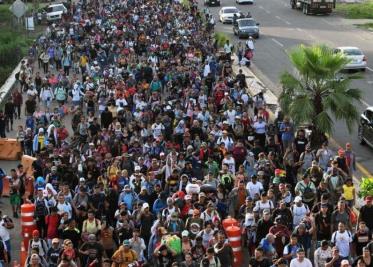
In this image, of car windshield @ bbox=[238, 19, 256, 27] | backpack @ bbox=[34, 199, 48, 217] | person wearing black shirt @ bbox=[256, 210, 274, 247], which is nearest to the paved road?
car windshield @ bbox=[238, 19, 256, 27]

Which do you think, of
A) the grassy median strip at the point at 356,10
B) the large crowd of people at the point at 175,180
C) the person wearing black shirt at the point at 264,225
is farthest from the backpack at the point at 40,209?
the grassy median strip at the point at 356,10

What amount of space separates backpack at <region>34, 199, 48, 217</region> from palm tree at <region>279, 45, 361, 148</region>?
817 centimetres

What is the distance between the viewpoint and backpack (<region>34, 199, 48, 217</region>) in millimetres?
17725

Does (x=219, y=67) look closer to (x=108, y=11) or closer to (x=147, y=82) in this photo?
(x=147, y=82)

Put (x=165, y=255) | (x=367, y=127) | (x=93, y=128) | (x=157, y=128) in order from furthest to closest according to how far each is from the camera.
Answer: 1. (x=367, y=127)
2. (x=93, y=128)
3. (x=157, y=128)
4. (x=165, y=255)

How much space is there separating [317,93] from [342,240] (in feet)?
29.7

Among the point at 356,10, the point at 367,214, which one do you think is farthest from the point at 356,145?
the point at 356,10

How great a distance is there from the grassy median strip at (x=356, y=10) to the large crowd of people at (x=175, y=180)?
30228 mm

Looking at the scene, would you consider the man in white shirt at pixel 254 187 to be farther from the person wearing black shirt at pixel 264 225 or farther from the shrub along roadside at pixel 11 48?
the shrub along roadside at pixel 11 48

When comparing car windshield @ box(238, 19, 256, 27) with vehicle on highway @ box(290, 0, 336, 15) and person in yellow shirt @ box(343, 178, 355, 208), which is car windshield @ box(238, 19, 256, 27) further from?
person in yellow shirt @ box(343, 178, 355, 208)

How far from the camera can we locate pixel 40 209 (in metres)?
17.8

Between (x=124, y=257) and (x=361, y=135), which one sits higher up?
(x=124, y=257)

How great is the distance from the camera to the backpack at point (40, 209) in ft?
58.2

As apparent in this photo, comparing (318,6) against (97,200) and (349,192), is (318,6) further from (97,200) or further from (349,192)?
(97,200)
